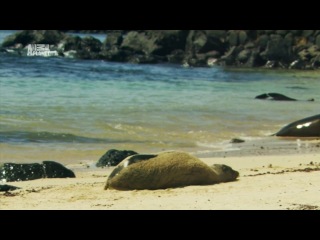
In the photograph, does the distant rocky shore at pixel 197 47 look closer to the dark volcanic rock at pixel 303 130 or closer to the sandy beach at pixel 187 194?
the dark volcanic rock at pixel 303 130

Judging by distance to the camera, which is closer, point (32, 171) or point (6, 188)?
point (6, 188)

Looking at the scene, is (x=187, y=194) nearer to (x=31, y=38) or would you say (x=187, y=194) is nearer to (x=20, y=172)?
(x=20, y=172)

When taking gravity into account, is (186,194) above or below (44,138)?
above

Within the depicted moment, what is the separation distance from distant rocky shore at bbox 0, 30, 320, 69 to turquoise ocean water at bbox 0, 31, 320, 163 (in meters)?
6.82

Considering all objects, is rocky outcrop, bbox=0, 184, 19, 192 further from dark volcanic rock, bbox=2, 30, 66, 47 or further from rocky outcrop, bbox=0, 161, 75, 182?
dark volcanic rock, bbox=2, 30, 66, 47

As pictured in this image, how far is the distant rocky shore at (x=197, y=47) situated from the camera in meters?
41.9

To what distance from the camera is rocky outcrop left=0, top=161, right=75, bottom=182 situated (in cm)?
993

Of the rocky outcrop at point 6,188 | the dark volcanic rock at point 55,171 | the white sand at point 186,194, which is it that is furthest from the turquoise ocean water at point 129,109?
the white sand at point 186,194

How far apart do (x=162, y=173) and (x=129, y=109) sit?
1031cm

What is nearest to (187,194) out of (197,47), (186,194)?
(186,194)

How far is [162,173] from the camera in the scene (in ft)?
29.1

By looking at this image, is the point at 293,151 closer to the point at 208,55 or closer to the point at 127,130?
the point at 127,130

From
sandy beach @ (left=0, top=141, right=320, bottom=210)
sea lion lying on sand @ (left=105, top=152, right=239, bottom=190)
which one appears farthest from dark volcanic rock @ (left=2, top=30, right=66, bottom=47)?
sea lion lying on sand @ (left=105, top=152, right=239, bottom=190)

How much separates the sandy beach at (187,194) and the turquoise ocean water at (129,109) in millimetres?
2544
